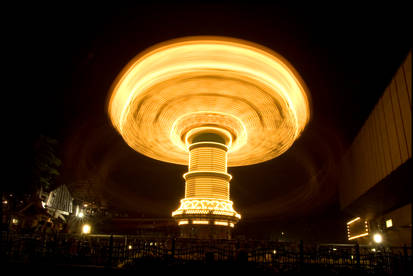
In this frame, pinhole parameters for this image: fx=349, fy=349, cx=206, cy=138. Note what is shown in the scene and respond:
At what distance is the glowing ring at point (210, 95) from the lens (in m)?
16.2

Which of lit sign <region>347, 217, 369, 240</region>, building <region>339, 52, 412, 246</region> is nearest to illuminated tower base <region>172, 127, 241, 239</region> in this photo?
building <region>339, 52, 412, 246</region>

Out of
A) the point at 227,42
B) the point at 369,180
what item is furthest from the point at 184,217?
the point at 369,180

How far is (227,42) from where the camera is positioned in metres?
15.6

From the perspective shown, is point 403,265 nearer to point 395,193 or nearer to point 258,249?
point 258,249

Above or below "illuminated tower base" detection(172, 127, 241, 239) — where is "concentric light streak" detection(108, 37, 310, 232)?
above

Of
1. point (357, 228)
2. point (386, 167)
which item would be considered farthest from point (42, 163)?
point (357, 228)

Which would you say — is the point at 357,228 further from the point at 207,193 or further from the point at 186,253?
the point at 186,253

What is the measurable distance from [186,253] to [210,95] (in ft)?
29.6

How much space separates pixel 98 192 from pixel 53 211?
19.8 feet

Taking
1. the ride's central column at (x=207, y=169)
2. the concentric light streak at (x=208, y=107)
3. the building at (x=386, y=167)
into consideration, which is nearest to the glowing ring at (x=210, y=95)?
the concentric light streak at (x=208, y=107)

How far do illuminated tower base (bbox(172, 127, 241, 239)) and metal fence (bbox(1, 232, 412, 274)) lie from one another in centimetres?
493

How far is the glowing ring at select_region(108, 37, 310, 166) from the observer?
53.3 feet

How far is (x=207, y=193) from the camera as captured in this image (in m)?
18.9

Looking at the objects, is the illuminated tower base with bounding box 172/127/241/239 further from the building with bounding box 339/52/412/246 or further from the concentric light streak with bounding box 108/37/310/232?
the building with bounding box 339/52/412/246
